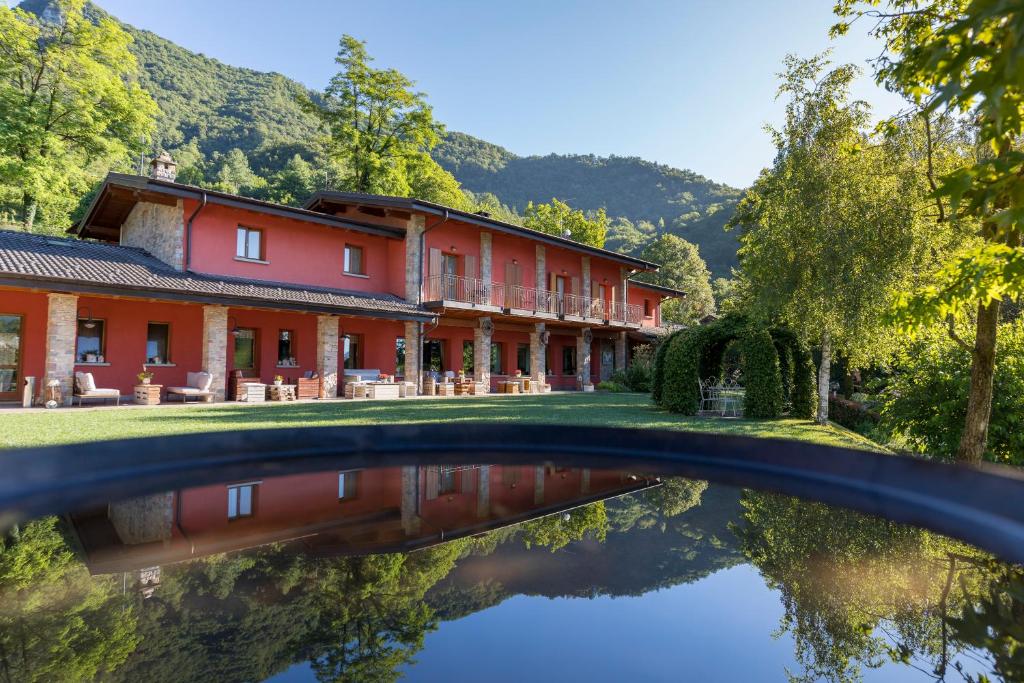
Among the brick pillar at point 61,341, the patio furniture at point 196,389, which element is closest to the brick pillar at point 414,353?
the patio furniture at point 196,389

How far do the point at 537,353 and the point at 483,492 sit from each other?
16.1 meters

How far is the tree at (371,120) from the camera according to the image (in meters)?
26.7

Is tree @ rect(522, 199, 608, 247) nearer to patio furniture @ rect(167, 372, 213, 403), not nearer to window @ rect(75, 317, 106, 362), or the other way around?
patio furniture @ rect(167, 372, 213, 403)

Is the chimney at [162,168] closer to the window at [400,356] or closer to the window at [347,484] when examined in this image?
the window at [400,356]

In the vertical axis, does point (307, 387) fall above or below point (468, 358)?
below

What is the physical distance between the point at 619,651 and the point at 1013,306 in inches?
789

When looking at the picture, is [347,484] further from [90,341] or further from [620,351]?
[620,351]

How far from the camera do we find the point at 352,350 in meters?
17.9

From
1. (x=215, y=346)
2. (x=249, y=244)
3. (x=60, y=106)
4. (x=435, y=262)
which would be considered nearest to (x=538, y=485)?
(x=215, y=346)

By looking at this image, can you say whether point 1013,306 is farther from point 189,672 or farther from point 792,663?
point 189,672

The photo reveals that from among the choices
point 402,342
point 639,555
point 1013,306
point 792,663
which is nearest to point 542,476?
point 639,555

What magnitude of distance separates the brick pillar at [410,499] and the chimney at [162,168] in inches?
543

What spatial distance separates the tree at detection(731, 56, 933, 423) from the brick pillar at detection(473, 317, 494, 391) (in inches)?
404

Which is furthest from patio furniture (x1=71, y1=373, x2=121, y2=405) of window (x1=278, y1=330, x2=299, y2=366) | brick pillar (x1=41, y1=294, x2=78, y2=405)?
window (x1=278, y1=330, x2=299, y2=366)
